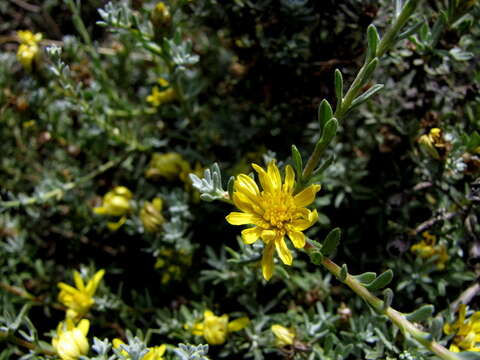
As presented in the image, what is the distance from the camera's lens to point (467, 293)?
79.9 inches

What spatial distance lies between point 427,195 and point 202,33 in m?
2.34

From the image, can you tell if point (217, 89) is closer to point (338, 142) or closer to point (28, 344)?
point (338, 142)

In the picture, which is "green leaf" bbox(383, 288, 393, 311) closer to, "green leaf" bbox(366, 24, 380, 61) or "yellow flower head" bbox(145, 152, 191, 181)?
"green leaf" bbox(366, 24, 380, 61)

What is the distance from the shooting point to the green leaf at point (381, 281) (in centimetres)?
129

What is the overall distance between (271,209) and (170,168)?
123cm

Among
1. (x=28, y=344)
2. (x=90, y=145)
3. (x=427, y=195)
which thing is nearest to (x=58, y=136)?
(x=90, y=145)

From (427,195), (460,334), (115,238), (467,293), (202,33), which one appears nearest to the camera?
(460,334)

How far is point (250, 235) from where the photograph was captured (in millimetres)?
1480

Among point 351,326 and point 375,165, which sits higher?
point 375,165

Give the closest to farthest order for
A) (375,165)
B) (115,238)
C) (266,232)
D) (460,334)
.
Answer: (266,232) < (460,334) < (375,165) < (115,238)

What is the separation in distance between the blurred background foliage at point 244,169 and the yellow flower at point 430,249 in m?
0.01

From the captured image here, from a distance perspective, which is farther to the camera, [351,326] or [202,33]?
[202,33]

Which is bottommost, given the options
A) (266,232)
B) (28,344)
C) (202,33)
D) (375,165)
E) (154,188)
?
(28,344)

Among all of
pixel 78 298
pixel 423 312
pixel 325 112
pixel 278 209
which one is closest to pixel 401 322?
pixel 423 312
